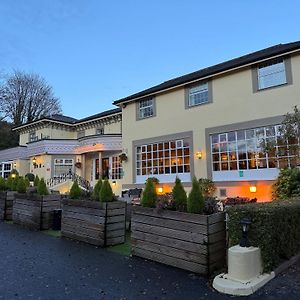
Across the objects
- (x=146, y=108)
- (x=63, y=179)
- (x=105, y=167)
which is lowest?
(x=63, y=179)

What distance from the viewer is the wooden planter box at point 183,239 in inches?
189

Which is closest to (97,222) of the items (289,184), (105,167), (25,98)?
(289,184)

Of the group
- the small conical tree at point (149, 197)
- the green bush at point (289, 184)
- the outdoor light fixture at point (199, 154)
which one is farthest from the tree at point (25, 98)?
the small conical tree at point (149, 197)

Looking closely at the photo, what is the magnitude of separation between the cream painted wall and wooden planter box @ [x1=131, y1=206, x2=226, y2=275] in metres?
10.1

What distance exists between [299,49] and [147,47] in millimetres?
15884

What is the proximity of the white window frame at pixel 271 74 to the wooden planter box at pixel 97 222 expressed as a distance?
33.5 feet

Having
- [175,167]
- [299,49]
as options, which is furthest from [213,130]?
[299,49]

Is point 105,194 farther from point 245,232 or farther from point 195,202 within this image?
point 245,232

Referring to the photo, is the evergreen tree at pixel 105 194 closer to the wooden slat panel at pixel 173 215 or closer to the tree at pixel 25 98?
the wooden slat panel at pixel 173 215

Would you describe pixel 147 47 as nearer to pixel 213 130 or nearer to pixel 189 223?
pixel 213 130

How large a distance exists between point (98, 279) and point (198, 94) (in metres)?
13.4

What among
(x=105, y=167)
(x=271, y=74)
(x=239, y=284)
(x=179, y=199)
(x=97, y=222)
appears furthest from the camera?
(x=105, y=167)

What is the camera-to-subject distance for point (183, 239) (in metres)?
5.07

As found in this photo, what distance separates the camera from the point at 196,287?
168 inches
